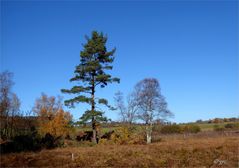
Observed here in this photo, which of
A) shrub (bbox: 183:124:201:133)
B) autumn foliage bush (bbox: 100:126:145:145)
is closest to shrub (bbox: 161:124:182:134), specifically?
shrub (bbox: 183:124:201:133)

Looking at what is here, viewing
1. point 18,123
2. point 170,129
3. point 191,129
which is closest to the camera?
point 18,123

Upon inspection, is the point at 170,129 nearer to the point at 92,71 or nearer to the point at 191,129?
the point at 191,129

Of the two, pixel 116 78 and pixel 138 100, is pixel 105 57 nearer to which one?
pixel 116 78

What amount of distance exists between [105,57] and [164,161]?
64.9 feet

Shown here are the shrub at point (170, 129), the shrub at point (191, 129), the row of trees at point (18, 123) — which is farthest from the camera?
the shrub at point (191, 129)

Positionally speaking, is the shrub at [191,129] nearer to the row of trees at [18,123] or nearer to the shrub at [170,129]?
the shrub at [170,129]

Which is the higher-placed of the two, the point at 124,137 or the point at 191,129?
the point at 191,129

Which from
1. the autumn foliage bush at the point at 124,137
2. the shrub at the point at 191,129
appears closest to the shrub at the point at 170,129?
the shrub at the point at 191,129

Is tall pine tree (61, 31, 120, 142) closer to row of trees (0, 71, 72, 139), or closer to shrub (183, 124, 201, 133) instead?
row of trees (0, 71, 72, 139)

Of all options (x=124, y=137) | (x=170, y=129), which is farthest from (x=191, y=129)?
(x=124, y=137)

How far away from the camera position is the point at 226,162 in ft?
53.8

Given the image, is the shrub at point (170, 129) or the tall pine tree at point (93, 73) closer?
the tall pine tree at point (93, 73)

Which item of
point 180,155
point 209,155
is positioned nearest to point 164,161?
point 180,155

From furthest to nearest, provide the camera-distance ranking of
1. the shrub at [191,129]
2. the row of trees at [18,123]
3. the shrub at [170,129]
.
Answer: the shrub at [191,129] < the shrub at [170,129] < the row of trees at [18,123]
